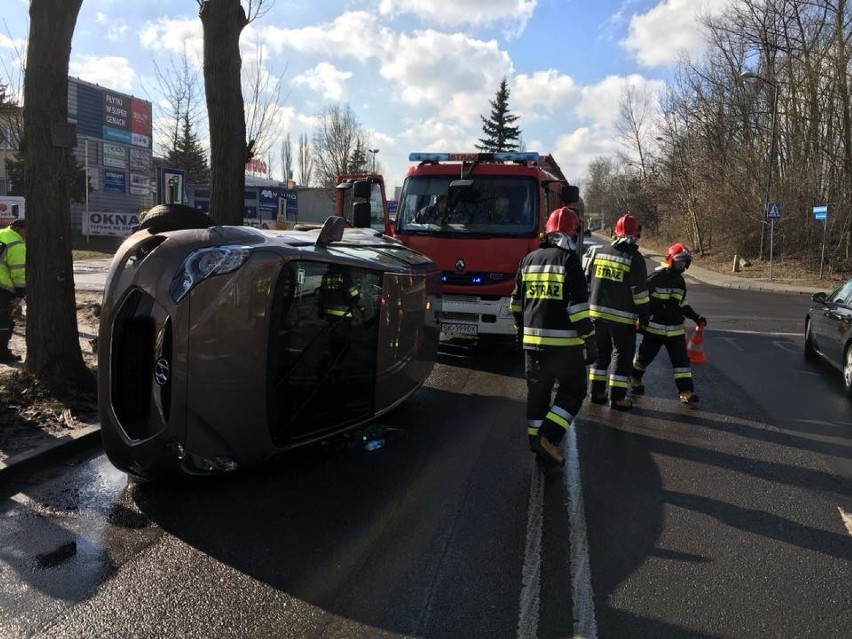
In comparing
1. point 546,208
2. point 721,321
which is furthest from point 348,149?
point 546,208

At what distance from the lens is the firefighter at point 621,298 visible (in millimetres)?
6488

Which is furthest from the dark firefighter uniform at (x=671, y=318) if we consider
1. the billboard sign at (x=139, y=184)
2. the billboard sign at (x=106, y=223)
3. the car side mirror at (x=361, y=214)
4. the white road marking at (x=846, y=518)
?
the billboard sign at (x=139, y=184)

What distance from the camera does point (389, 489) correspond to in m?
4.45

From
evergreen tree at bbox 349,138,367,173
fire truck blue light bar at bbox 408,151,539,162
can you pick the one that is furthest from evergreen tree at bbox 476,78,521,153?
fire truck blue light bar at bbox 408,151,539,162

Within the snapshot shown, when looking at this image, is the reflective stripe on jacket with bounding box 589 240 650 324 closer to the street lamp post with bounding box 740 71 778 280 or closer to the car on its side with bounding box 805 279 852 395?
the car on its side with bounding box 805 279 852 395

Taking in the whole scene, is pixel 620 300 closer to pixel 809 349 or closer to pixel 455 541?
pixel 455 541

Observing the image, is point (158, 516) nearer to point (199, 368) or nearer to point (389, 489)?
point (199, 368)

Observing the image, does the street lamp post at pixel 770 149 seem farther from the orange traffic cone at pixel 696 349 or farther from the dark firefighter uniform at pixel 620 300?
the dark firefighter uniform at pixel 620 300

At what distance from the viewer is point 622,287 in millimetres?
6488

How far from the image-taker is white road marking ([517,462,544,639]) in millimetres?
2896

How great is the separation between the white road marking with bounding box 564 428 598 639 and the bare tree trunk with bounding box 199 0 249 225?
604 cm

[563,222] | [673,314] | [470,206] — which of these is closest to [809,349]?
[673,314]

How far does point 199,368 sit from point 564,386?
8.75 ft

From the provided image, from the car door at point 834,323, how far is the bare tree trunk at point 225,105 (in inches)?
315
